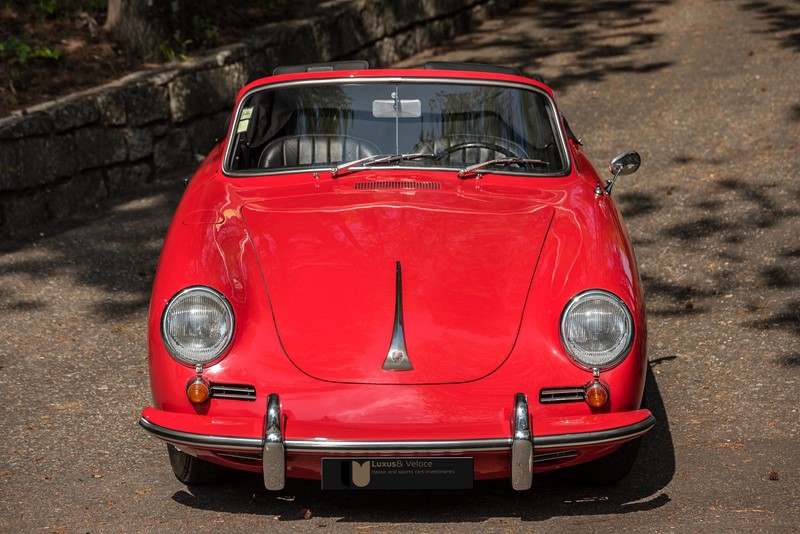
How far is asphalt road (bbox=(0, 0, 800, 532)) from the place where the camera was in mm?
4262

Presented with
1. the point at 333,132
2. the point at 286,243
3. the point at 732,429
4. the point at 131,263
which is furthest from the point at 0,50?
the point at 732,429

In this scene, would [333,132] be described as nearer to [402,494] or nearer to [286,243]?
[286,243]

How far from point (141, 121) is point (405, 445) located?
5.93 m

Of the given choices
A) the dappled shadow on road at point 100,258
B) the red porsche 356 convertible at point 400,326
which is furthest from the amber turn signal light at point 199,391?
the dappled shadow on road at point 100,258

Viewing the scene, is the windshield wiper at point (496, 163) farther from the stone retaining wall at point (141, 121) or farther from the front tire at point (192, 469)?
the stone retaining wall at point (141, 121)

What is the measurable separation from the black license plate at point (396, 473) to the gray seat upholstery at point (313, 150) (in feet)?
5.94

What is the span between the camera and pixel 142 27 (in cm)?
973

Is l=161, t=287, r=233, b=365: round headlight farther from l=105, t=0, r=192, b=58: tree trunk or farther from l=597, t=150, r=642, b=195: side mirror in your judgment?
l=105, t=0, r=192, b=58: tree trunk

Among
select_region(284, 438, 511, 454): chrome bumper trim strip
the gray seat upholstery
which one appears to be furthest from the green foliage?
select_region(284, 438, 511, 454): chrome bumper trim strip

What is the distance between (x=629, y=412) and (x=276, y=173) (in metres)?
2.05

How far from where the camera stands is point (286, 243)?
455cm

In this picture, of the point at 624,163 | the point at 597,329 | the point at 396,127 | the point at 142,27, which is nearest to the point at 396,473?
the point at 597,329

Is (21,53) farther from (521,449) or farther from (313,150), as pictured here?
(521,449)

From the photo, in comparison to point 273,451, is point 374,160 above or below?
above
